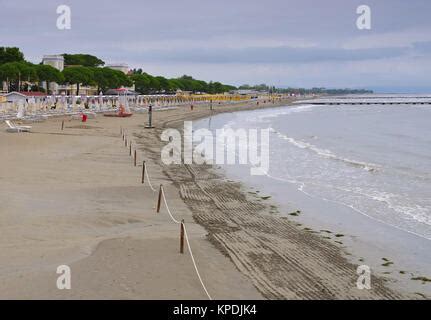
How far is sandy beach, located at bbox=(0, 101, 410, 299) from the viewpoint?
26.7 ft

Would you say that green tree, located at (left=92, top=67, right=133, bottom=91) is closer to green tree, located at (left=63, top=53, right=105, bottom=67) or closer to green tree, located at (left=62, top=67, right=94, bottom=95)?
green tree, located at (left=62, top=67, right=94, bottom=95)

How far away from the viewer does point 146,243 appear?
10.3 metres

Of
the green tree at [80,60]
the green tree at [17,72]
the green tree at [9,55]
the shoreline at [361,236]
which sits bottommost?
the shoreline at [361,236]

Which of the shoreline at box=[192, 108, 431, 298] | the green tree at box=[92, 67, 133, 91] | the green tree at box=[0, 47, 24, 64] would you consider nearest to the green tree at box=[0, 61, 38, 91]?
the green tree at box=[0, 47, 24, 64]

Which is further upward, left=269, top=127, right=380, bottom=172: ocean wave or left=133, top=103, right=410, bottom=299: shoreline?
left=269, top=127, right=380, bottom=172: ocean wave

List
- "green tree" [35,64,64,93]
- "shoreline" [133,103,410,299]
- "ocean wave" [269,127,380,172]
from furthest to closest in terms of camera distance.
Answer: "green tree" [35,64,64,93] < "ocean wave" [269,127,380,172] < "shoreline" [133,103,410,299]

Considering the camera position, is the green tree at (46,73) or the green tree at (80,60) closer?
the green tree at (46,73)

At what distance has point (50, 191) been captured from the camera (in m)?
14.9

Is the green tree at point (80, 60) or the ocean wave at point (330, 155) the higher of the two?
the green tree at point (80, 60)

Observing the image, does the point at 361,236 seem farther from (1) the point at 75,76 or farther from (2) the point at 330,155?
(1) the point at 75,76

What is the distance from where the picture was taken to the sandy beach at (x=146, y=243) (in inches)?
320

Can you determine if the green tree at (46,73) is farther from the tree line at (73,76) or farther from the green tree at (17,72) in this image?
the green tree at (17,72)

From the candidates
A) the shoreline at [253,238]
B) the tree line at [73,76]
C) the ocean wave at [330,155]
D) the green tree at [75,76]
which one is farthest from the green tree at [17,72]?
the shoreline at [253,238]

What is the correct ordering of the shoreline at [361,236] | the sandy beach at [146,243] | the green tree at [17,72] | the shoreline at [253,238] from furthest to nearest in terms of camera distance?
the green tree at [17,72] < the shoreline at [361,236] < the shoreline at [253,238] < the sandy beach at [146,243]
